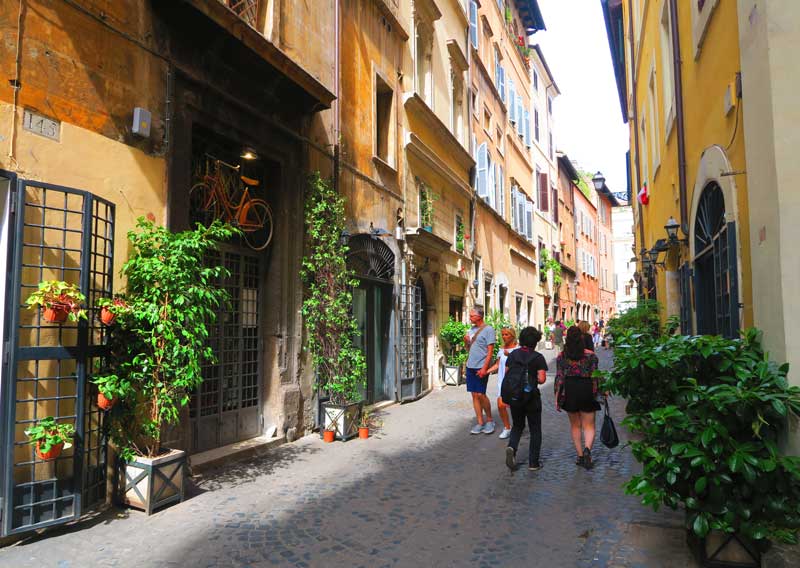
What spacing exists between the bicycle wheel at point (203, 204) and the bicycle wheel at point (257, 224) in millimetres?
380

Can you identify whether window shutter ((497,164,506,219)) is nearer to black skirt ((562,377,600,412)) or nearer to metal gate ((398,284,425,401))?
metal gate ((398,284,425,401))

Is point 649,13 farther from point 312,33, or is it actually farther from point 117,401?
point 117,401

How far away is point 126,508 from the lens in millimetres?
4762

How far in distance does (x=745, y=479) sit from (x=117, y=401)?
14.3 ft

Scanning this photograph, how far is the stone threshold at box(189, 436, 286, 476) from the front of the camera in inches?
232

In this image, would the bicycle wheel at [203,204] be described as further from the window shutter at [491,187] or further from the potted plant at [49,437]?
the window shutter at [491,187]

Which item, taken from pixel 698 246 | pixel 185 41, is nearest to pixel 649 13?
pixel 698 246

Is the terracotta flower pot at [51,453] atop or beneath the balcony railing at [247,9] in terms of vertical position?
beneath

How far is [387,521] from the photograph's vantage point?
15.0 feet

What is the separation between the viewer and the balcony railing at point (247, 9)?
7047 mm

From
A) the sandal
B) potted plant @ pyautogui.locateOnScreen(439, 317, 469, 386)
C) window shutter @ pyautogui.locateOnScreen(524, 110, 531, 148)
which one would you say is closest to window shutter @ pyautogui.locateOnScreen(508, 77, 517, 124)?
window shutter @ pyautogui.locateOnScreen(524, 110, 531, 148)

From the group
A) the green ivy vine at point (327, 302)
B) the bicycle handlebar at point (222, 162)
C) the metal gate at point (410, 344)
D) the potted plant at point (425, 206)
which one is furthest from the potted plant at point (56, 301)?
the potted plant at point (425, 206)

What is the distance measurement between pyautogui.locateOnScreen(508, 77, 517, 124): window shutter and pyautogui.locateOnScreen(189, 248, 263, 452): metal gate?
16776 millimetres

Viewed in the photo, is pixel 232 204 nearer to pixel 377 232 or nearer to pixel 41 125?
pixel 41 125
